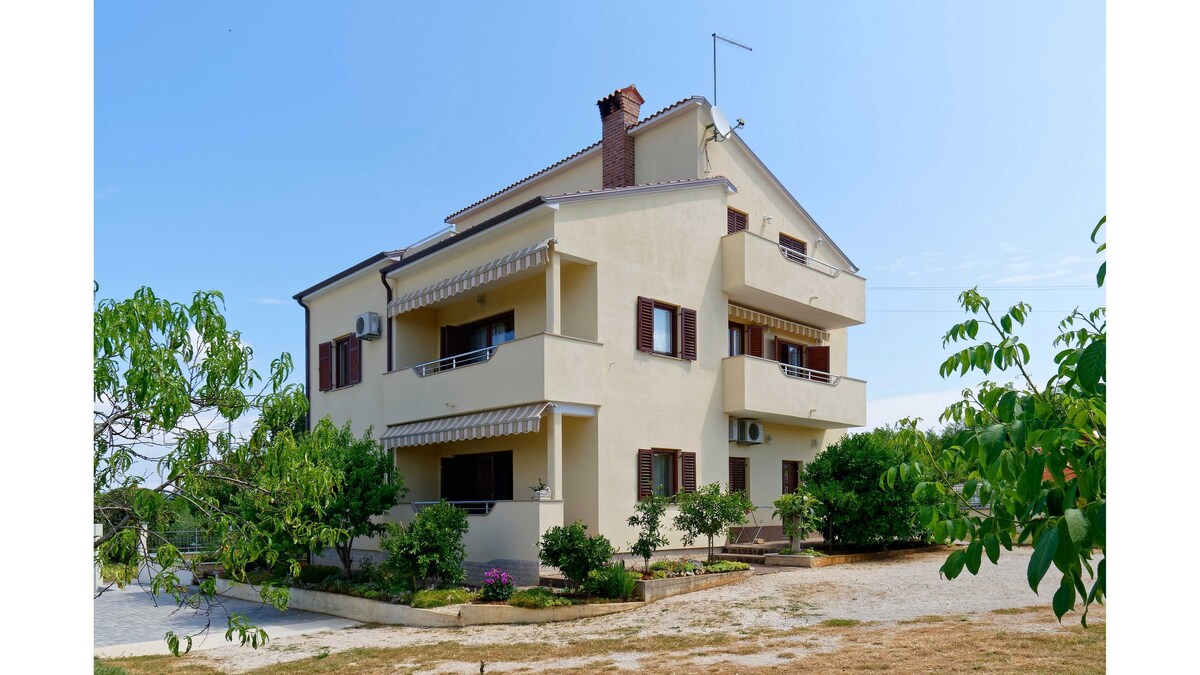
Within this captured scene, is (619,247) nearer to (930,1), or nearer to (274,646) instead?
(274,646)

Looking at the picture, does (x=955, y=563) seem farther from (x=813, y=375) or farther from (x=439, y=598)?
(x=813, y=375)

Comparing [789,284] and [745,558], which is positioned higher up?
[789,284]

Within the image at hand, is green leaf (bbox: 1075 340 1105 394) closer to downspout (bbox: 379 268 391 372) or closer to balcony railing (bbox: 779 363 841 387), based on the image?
balcony railing (bbox: 779 363 841 387)

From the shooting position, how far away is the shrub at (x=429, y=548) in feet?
57.1

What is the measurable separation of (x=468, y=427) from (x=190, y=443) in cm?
1408

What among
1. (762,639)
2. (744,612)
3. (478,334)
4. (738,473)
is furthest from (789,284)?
(762,639)

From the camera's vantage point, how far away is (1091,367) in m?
2.71

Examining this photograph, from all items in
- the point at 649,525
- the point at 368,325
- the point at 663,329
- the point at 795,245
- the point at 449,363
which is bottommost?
the point at 649,525

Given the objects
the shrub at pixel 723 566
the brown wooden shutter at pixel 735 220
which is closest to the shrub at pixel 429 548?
the shrub at pixel 723 566

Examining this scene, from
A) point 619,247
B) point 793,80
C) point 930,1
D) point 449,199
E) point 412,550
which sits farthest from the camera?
point 449,199
